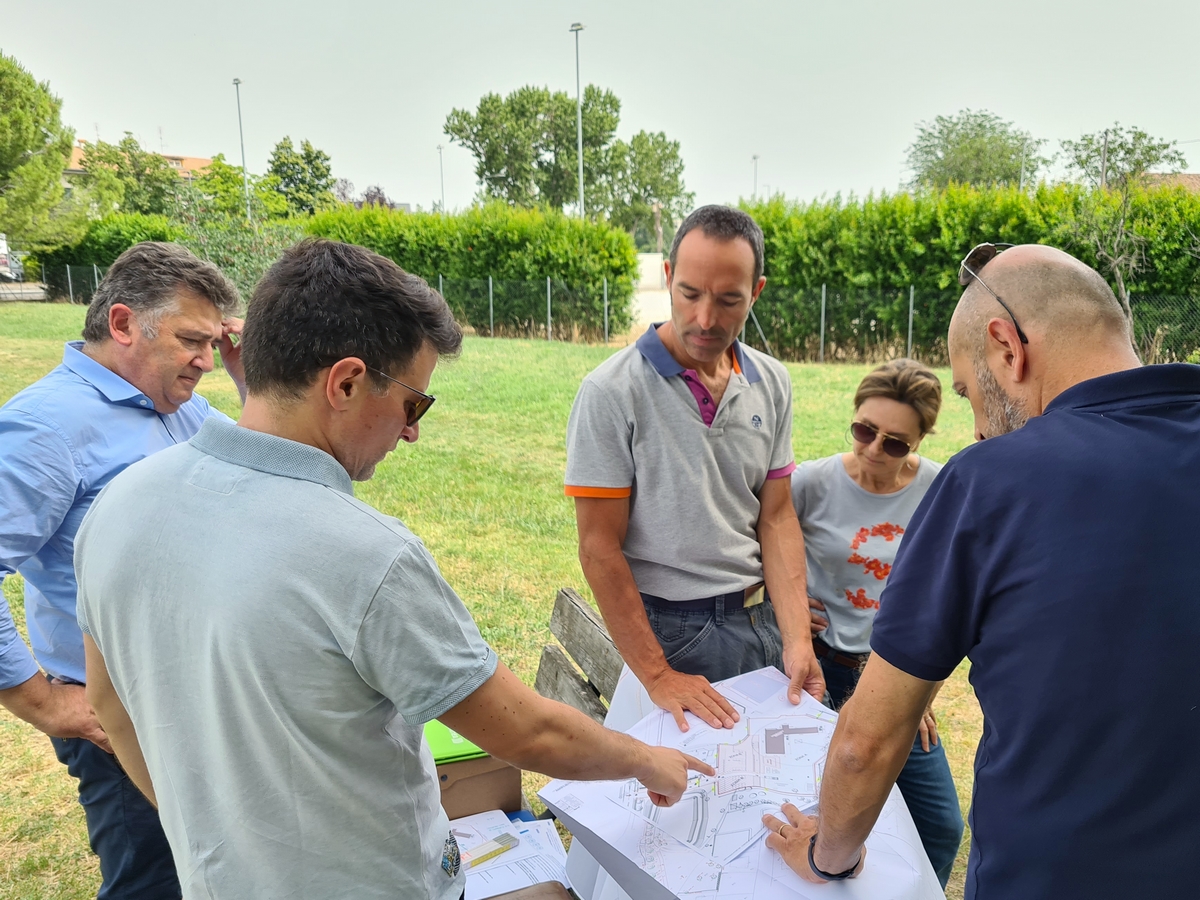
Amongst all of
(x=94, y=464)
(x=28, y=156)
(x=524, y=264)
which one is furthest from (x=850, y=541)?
(x=28, y=156)

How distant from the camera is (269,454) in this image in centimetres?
131

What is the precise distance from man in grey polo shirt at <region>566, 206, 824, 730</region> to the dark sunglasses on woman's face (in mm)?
353

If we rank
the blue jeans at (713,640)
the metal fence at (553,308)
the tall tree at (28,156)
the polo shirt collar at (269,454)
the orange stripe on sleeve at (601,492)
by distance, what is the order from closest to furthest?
the polo shirt collar at (269,454) < the orange stripe on sleeve at (601,492) < the blue jeans at (713,640) < the metal fence at (553,308) < the tall tree at (28,156)

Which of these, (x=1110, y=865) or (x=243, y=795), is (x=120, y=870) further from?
(x=1110, y=865)

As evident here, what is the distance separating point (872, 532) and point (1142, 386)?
153cm

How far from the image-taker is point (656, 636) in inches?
97.7

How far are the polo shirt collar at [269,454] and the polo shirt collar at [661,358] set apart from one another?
3.98ft

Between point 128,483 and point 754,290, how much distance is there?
1772 millimetres

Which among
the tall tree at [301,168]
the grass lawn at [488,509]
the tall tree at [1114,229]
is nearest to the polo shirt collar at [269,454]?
the grass lawn at [488,509]

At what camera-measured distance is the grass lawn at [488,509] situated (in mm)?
3629

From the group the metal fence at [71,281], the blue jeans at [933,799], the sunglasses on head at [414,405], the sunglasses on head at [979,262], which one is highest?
the metal fence at [71,281]

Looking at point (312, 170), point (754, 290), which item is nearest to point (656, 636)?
point (754, 290)

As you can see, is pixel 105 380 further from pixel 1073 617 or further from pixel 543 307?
pixel 543 307

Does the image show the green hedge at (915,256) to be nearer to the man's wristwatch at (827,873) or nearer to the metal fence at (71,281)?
the man's wristwatch at (827,873)
